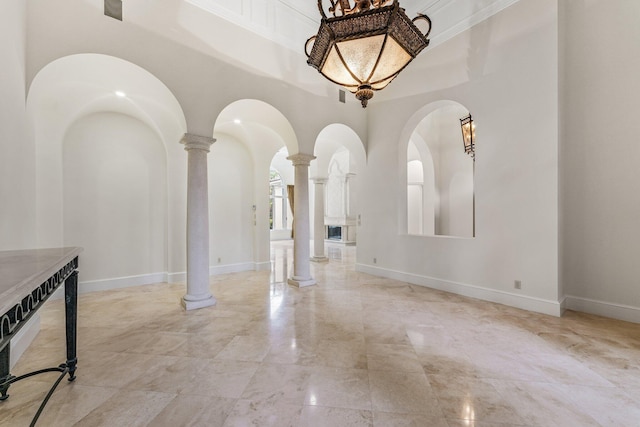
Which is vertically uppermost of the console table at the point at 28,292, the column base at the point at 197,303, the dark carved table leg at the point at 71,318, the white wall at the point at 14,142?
the white wall at the point at 14,142

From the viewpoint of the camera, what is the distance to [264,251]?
674 cm

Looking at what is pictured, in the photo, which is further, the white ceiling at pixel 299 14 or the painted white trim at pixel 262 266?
the painted white trim at pixel 262 266

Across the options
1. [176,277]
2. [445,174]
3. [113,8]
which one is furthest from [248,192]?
[445,174]

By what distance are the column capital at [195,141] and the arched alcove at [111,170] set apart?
1.22ft

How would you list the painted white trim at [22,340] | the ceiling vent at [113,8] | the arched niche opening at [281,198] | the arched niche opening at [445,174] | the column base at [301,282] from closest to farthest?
the painted white trim at [22,340] → the ceiling vent at [113,8] → the column base at [301,282] → the arched niche opening at [445,174] → the arched niche opening at [281,198]

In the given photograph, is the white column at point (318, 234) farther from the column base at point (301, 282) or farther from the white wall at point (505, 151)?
the white wall at point (505, 151)

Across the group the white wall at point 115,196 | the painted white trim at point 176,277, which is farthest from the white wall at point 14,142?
the painted white trim at point 176,277


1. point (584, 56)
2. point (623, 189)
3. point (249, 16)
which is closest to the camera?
point (623, 189)

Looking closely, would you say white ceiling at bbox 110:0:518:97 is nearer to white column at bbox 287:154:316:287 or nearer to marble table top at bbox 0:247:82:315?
white column at bbox 287:154:316:287

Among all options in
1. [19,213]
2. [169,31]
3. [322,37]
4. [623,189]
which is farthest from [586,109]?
[19,213]

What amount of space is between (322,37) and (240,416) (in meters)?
3.19

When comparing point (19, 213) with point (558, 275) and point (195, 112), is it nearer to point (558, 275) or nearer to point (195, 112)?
point (195, 112)

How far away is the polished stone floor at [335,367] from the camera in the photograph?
6.07 feet

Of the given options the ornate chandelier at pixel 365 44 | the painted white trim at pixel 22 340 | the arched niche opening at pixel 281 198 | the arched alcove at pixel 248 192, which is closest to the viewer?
the ornate chandelier at pixel 365 44
